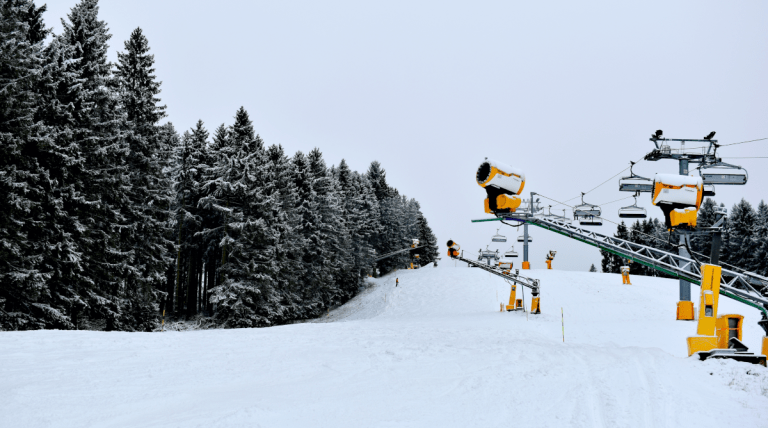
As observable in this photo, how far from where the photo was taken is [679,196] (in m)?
13.0

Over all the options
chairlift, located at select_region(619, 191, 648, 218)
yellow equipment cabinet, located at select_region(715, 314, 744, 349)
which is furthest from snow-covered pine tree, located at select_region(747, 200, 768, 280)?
yellow equipment cabinet, located at select_region(715, 314, 744, 349)

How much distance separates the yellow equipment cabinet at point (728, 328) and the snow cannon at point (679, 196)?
3.09 meters

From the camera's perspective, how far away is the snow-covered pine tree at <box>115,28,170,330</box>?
23812 millimetres

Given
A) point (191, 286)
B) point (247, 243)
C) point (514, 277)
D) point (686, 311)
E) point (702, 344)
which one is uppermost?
point (247, 243)

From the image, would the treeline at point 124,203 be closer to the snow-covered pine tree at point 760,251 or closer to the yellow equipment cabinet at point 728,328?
the yellow equipment cabinet at point 728,328

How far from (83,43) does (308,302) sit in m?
23.2

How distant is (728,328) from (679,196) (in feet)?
12.5

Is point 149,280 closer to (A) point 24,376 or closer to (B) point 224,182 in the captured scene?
(B) point 224,182

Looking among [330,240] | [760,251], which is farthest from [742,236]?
[330,240]

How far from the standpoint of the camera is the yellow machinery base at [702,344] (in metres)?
10.5

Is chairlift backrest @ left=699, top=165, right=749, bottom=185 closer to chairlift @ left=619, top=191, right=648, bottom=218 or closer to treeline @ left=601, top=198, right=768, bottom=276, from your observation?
chairlift @ left=619, top=191, right=648, bottom=218

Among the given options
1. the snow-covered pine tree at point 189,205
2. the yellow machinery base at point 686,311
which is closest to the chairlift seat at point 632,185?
the yellow machinery base at point 686,311

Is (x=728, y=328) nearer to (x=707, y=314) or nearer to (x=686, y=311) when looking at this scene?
(x=707, y=314)

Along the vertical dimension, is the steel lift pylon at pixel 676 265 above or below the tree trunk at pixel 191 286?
above
